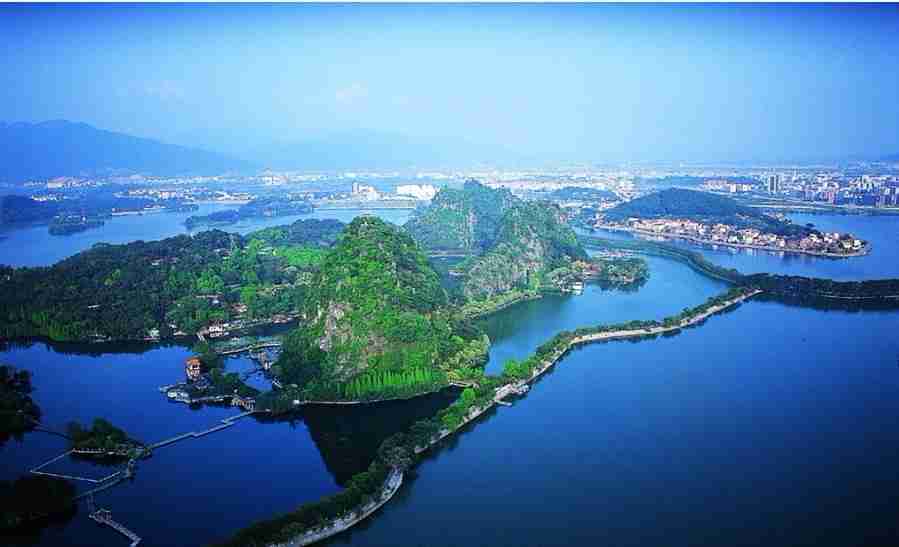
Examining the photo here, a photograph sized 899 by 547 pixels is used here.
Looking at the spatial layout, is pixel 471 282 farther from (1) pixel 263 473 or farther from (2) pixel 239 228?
(2) pixel 239 228

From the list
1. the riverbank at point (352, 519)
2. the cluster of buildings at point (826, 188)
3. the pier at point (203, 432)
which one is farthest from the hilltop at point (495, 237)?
the cluster of buildings at point (826, 188)

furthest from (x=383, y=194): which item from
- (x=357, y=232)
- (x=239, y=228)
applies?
(x=357, y=232)

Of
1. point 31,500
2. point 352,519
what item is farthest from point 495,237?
point 31,500

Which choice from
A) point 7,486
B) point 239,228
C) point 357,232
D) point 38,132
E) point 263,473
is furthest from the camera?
point 38,132

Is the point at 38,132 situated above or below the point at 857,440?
above

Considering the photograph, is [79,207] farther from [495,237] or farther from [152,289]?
[495,237]

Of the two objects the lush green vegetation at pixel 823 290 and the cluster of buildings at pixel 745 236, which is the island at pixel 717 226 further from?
the lush green vegetation at pixel 823 290

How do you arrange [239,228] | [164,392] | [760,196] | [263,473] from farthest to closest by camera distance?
[760,196] < [239,228] < [164,392] < [263,473]
